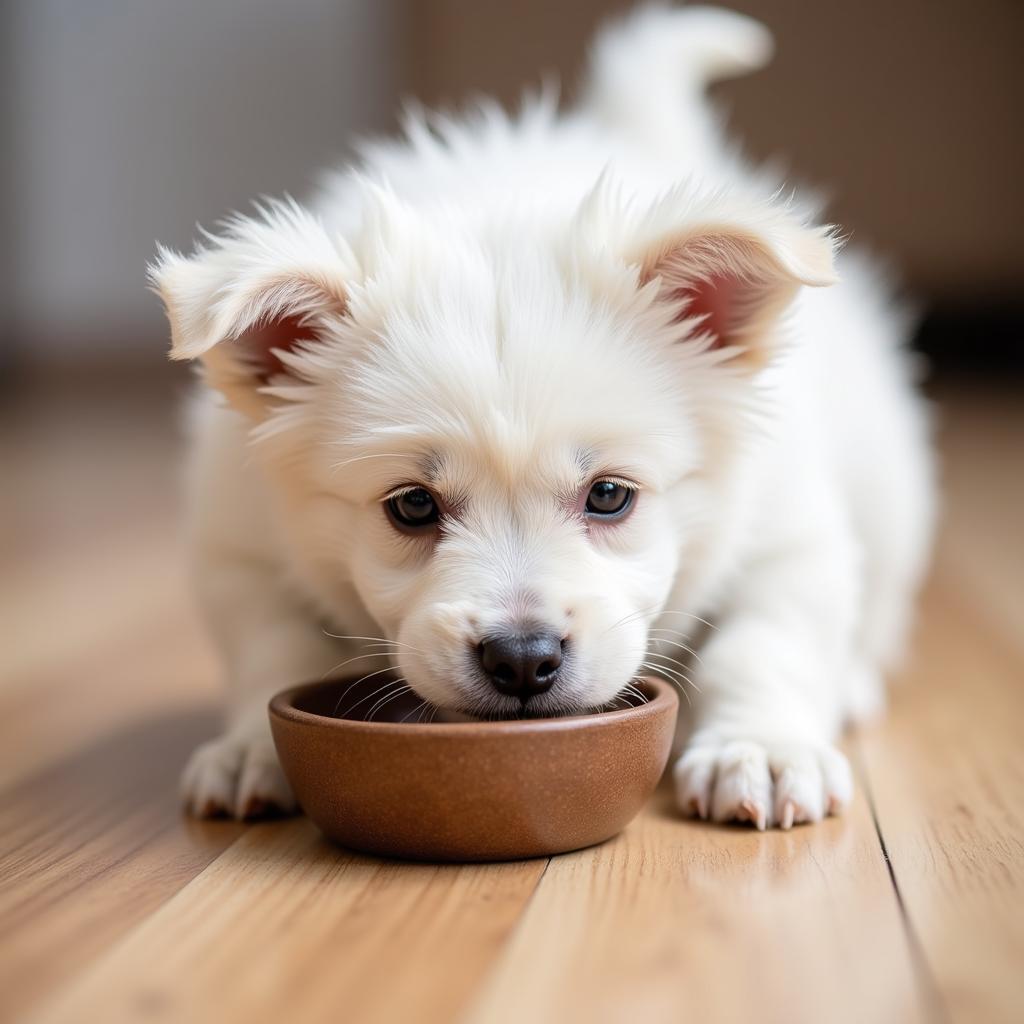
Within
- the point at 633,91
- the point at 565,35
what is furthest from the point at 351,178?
the point at 565,35

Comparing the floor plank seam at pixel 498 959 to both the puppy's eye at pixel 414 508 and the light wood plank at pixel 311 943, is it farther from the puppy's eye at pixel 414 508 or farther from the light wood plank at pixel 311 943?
the puppy's eye at pixel 414 508

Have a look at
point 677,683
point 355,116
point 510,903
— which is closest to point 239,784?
point 510,903

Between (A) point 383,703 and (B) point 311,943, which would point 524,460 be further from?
(B) point 311,943

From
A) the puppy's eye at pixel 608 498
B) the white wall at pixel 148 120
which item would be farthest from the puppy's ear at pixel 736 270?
the white wall at pixel 148 120

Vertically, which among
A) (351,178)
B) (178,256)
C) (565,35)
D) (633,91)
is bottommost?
(178,256)

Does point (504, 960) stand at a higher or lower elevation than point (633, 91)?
lower

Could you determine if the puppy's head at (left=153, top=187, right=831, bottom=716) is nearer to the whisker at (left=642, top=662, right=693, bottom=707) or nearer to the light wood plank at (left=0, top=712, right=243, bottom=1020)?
the whisker at (left=642, top=662, right=693, bottom=707)

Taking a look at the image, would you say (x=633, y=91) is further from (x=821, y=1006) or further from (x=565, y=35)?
(x=565, y=35)
